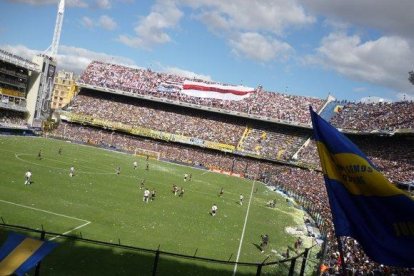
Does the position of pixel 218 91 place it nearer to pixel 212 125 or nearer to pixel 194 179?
pixel 212 125

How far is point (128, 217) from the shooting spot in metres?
27.4

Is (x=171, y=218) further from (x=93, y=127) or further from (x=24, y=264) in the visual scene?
(x=93, y=127)

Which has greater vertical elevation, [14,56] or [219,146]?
[14,56]

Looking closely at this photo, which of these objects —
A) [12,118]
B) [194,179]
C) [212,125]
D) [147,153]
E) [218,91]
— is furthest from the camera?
[218,91]

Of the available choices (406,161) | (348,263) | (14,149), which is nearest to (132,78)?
(14,149)

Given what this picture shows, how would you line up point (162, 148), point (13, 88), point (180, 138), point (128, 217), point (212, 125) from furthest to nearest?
point (212, 125), point (13, 88), point (180, 138), point (162, 148), point (128, 217)

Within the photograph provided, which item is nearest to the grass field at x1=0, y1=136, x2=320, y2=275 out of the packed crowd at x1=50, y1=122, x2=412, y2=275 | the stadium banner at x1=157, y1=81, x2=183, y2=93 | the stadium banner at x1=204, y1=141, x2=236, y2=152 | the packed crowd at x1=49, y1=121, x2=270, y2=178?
the packed crowd at x1=50, y1=122, x2=412, y2=275

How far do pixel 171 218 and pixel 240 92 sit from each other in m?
60.0

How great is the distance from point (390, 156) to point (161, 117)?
43865 millimetres

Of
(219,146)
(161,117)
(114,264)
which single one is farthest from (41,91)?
(114,264)

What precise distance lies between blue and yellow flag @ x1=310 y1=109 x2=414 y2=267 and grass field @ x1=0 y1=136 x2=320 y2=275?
33.0 ft

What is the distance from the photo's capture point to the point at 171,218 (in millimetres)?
29406

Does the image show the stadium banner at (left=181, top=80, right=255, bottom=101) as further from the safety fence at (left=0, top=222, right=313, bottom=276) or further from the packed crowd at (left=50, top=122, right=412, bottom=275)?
the safety fence at (left=0, top=222, right=313, bottom=276)

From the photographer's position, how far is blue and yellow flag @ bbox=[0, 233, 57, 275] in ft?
26.0
